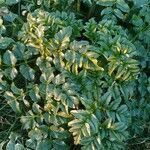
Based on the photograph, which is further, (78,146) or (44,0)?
(44,0)

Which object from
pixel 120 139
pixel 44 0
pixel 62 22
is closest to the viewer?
pixel 120 139

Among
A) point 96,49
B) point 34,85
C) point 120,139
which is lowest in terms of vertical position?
point 120,139

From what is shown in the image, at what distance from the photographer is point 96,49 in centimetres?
265

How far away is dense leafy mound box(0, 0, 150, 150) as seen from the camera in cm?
258

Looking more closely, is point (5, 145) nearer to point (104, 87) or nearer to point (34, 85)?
point (34, 85)

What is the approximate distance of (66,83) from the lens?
102 inches

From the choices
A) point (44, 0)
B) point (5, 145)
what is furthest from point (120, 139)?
point (44, 0)

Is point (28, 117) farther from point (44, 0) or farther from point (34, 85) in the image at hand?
point (44, 0)

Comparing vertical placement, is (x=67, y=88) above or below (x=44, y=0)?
below

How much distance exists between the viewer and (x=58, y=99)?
257 centimetres

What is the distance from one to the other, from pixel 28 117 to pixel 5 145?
9.6 inches

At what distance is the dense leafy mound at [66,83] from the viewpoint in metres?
2.58

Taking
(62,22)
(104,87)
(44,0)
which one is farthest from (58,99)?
(44,0)

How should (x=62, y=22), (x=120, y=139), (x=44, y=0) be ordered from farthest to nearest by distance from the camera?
(x=44, y=0) → (x=62, y=22) → (x=120, y=139)
